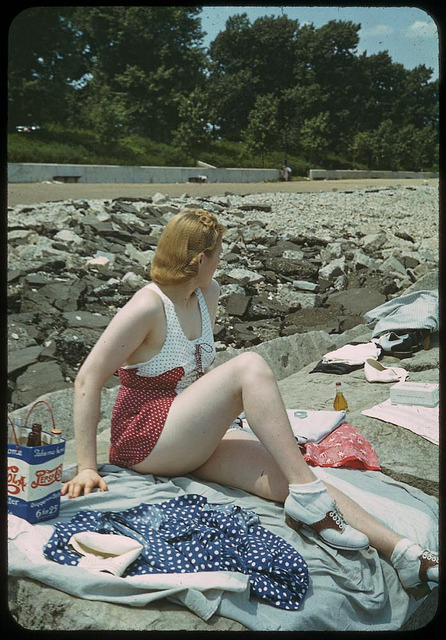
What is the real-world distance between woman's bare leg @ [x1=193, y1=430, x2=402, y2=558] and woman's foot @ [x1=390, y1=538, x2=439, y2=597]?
39 millimetres

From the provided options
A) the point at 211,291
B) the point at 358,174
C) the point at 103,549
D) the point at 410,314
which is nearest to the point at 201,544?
the point at 103,549

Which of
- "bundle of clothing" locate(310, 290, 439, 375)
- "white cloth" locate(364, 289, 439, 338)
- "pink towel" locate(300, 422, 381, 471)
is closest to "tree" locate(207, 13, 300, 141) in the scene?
"bundle of clothing" locate(310, 290, 439, 375)

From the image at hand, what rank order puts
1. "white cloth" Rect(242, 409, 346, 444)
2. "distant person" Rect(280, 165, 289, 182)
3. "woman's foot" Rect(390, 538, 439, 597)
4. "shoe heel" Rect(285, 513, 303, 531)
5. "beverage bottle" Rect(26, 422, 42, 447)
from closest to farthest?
"beverage bottle" Rect(26, 422, 42, 447)
"woman's foot" Rect(390, 538, 439, 597)
"shoe heel" Rect(285, 513, 303, 531)
"white cloth" Rect(242, 409, 346, 444)
"distant person" Rect(280, 165, 289, 182)

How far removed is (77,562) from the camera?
2.01 m

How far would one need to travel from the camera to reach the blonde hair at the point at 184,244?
2.54 m

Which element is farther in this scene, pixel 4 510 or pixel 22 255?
pixel 22 255

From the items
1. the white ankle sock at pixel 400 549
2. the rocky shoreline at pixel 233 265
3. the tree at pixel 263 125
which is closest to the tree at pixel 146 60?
the tree at pixel 263 125

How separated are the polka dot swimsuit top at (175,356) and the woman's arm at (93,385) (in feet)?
0.46

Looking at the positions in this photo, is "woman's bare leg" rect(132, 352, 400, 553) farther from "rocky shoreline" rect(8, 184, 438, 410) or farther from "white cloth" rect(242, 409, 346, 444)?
"rocky shoreline" rect(8, 184, 438, 410)

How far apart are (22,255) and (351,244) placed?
4.01 metres

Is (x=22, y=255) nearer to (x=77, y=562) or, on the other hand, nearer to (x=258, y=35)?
(x=258, y=35)

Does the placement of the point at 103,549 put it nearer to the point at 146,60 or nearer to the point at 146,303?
the point at 146,303

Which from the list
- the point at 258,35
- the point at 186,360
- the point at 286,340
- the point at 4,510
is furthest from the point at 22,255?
the point at 4,510

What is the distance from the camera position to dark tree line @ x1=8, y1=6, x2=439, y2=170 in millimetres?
3570
